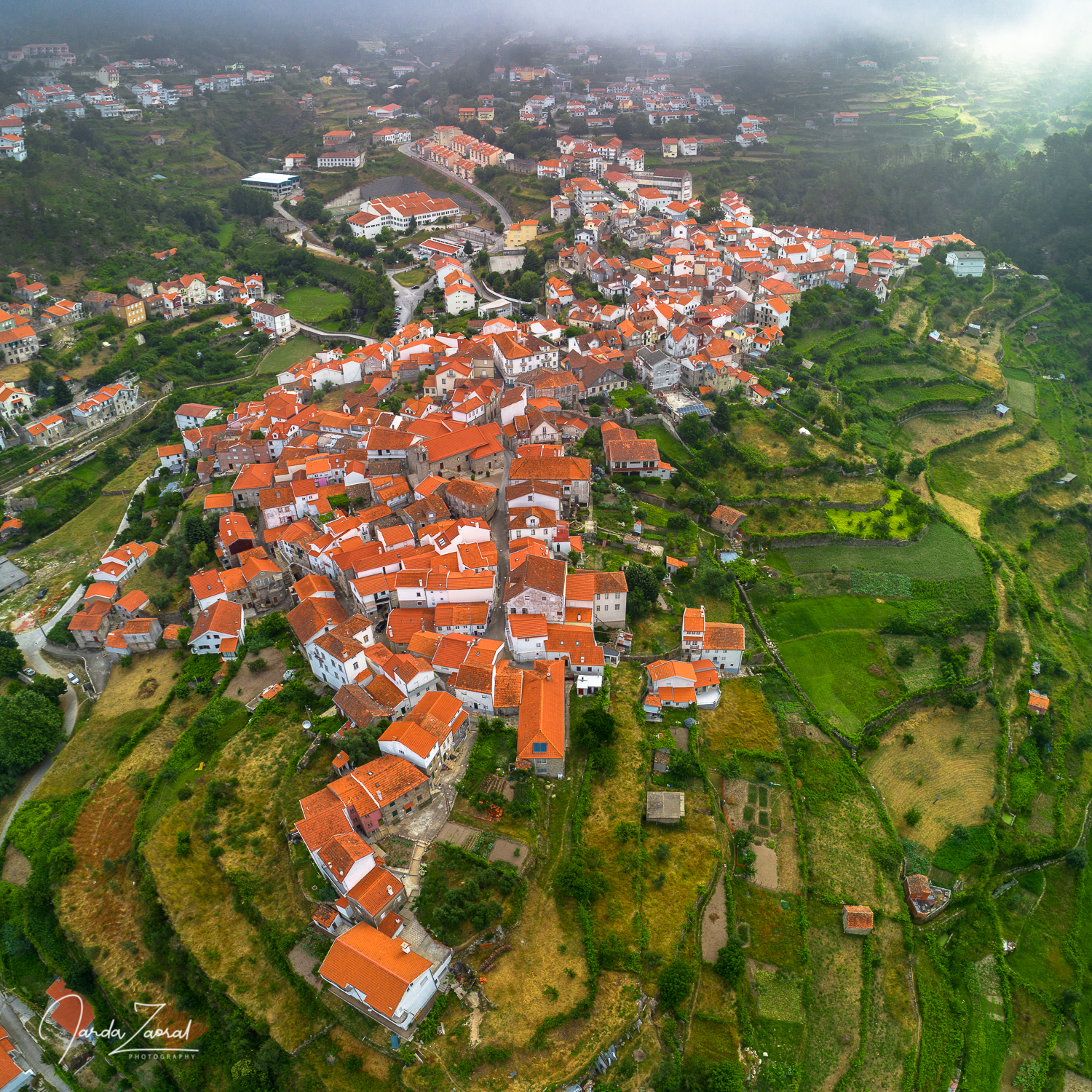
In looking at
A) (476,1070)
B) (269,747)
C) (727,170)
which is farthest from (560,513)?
(727,170)

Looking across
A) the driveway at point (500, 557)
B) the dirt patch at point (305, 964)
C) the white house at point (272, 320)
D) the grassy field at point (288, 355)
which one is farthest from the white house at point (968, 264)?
the dirt patch at point (305, 964)

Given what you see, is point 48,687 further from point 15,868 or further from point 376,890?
point 376,890

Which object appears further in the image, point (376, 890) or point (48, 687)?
point (48, 687)

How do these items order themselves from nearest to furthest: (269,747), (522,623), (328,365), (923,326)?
(269,747) < (522,623) < (328,365) < (923,326)

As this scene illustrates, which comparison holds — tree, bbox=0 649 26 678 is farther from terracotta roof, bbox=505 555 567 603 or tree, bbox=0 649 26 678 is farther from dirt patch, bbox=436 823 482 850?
dirt patch, bbox=436 823 482 850

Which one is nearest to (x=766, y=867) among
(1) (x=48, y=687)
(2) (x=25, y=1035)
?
(2) (x=25, y=1035)

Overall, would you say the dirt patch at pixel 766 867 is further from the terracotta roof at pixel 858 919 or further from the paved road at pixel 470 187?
the paved road at pixel 470 187

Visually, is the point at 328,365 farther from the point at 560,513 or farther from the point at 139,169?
the point at 139,169
